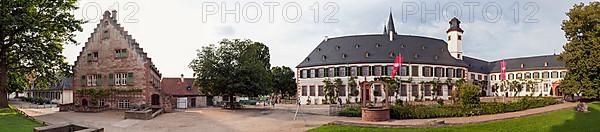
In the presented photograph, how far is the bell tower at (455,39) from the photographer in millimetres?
60562

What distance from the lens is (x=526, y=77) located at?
2746 inches

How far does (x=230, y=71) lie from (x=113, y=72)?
932 centimetres

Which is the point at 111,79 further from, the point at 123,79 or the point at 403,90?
the point at 403,90

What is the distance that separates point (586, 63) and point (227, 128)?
29595 mm

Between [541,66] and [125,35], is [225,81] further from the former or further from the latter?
[541,66]

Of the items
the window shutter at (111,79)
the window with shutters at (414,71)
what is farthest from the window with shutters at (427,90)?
the window shutter at (111,79)

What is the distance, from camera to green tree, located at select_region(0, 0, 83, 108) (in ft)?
97.3

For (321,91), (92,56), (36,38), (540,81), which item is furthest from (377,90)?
(36,38)

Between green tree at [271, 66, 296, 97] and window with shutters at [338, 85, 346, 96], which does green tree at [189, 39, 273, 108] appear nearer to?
window with shutters at [338, 85, 346, 96]

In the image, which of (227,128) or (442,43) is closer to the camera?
(227,128)

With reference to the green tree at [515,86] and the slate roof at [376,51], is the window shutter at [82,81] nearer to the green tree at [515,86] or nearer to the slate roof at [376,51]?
the slate roof at [376,51]

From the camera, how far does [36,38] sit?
31141 mm

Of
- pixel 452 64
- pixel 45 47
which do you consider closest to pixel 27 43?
pixel 45 47

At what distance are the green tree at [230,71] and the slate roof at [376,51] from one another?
17028 millimetres
